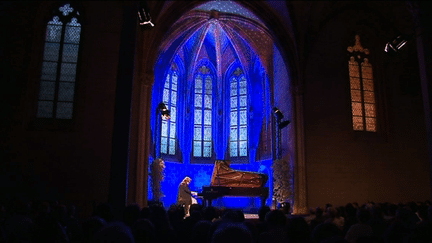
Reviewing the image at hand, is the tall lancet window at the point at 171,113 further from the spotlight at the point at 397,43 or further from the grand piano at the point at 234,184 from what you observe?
the spotlight at the point at 397,43

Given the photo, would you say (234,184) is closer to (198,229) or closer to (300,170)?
(300,170)

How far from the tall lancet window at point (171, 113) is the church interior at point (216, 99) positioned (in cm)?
8

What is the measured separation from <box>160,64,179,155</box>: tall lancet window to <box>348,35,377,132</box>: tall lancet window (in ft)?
35.7

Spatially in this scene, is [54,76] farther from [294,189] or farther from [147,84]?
[294,189]

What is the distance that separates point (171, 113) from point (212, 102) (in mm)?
2959

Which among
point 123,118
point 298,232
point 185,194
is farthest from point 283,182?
point 298,232

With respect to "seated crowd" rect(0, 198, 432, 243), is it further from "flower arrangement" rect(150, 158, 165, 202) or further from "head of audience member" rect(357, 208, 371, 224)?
"flower arrangement" rect(150, 158, 165, 202)

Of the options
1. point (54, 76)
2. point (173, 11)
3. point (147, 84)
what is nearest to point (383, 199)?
point (147, 84)

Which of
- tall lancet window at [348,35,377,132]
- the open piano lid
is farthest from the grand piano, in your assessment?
tall lancet window at [348,35,377,132]

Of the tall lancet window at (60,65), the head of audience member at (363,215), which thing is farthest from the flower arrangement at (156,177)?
the head of audience member at (363,215)

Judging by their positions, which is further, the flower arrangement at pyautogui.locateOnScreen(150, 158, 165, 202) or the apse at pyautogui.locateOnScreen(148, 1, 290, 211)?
the apse at pyautogui.locateOnScreen(148, 1, 290, 211)

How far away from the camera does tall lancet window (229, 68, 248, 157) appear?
22.0 m

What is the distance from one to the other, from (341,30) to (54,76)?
40.8 ft

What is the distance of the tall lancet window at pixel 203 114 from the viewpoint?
22.3 m
